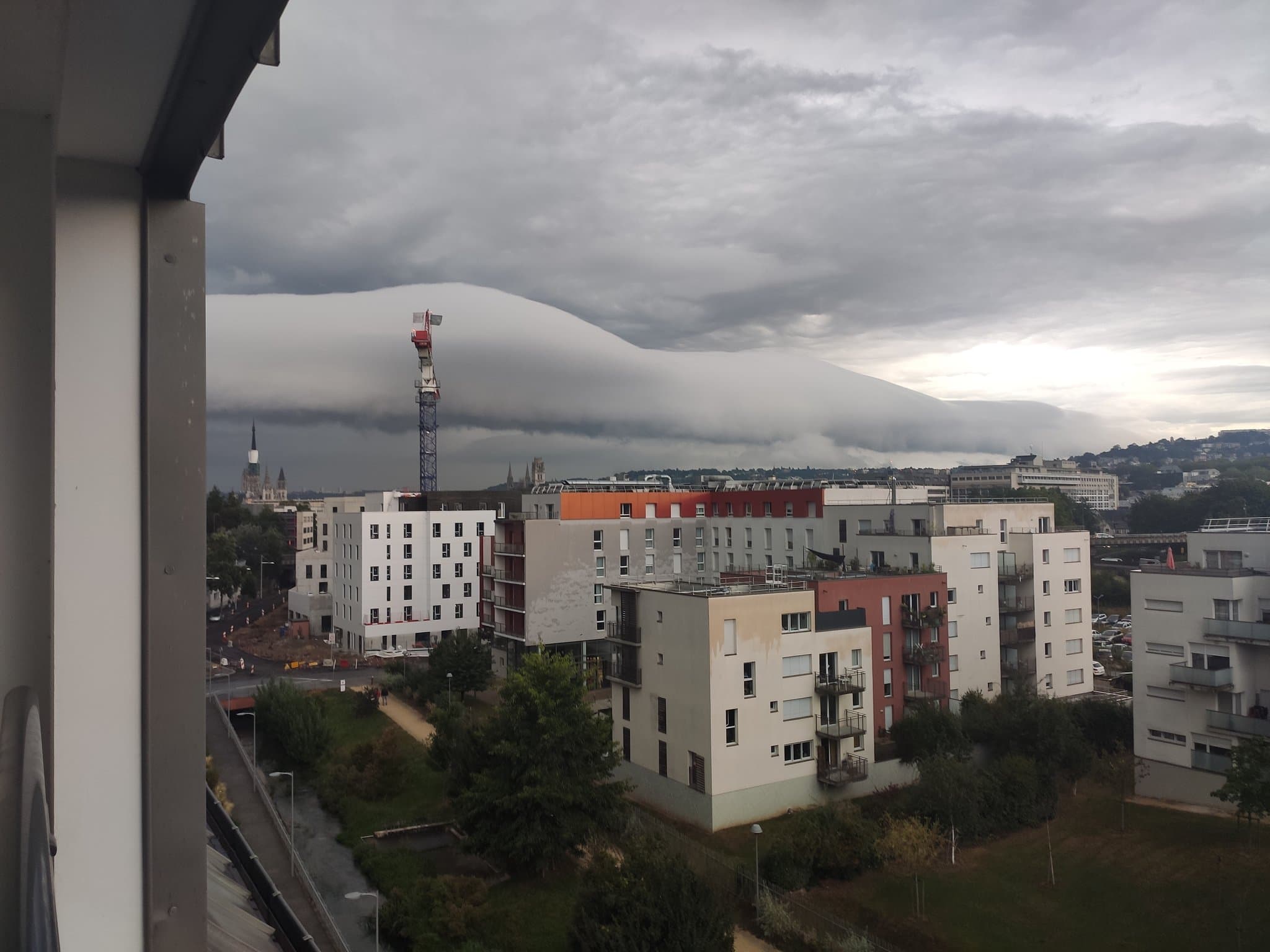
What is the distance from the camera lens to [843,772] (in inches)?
932

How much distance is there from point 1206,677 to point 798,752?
1269 centimetres

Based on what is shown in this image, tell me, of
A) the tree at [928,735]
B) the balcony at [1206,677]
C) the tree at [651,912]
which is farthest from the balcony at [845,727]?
the balcony at [1206,677]

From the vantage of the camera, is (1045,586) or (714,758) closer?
(714,758)

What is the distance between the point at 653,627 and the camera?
2452 centimetres

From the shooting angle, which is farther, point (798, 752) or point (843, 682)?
point (843, 682)

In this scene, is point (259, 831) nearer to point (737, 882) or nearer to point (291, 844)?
point (291, 844)

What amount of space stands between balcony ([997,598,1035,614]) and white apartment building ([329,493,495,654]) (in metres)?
31.7

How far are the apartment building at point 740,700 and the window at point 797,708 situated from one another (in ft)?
0.13

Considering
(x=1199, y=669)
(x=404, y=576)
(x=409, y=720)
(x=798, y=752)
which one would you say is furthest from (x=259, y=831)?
(x=404, y=576)

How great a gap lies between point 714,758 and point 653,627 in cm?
423

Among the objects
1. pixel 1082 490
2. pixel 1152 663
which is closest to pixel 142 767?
pixel 1152 663

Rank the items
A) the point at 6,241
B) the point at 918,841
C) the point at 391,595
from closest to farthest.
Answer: the point at 6,241, the point at 918,841, the point at 391,595

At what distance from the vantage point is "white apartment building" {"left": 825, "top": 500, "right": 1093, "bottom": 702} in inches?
1275

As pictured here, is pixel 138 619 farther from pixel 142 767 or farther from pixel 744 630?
pixel 744 630
